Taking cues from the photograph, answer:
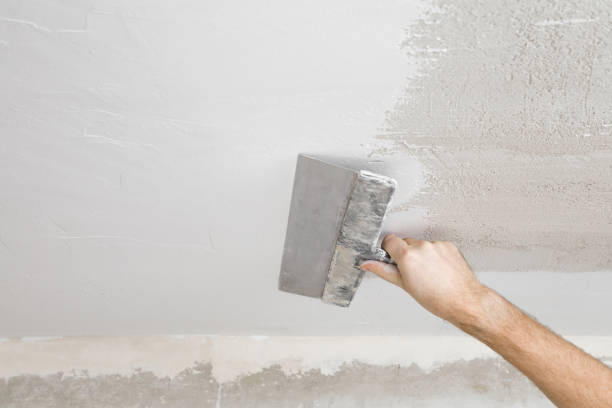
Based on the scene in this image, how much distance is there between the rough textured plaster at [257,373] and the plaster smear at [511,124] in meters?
0.71

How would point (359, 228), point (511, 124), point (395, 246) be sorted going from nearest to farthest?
1. point (511, 124)
2. point (359, 228)
3. point (395, 246)

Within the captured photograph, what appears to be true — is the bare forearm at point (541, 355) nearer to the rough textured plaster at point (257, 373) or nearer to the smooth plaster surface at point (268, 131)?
the smooth plaster surface at point (268, 131)

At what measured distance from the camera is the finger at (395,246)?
1068 millimetres

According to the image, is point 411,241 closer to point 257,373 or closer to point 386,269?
point 386,269

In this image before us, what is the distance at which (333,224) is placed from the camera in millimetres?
1006

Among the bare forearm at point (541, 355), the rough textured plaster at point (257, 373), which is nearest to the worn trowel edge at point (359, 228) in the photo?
the bare forearm at point (541, 355)

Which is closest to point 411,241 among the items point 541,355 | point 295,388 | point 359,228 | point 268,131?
point 359,228

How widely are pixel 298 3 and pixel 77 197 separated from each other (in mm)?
701

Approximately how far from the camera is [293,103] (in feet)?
2.71

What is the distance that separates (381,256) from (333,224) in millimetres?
153

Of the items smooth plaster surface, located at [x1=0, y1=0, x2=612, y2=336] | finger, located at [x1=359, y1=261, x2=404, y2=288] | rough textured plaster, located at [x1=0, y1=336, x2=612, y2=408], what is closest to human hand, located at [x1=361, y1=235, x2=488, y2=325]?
finger, located at [x1=359, y1=261, x2=404, y2=288]

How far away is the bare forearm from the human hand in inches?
0.7

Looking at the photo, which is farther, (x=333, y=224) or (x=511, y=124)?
(x=333, y=224)

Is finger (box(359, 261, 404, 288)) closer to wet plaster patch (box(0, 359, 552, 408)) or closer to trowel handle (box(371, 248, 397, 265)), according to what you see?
trowel handle (box(371, 248, 397, 265))
